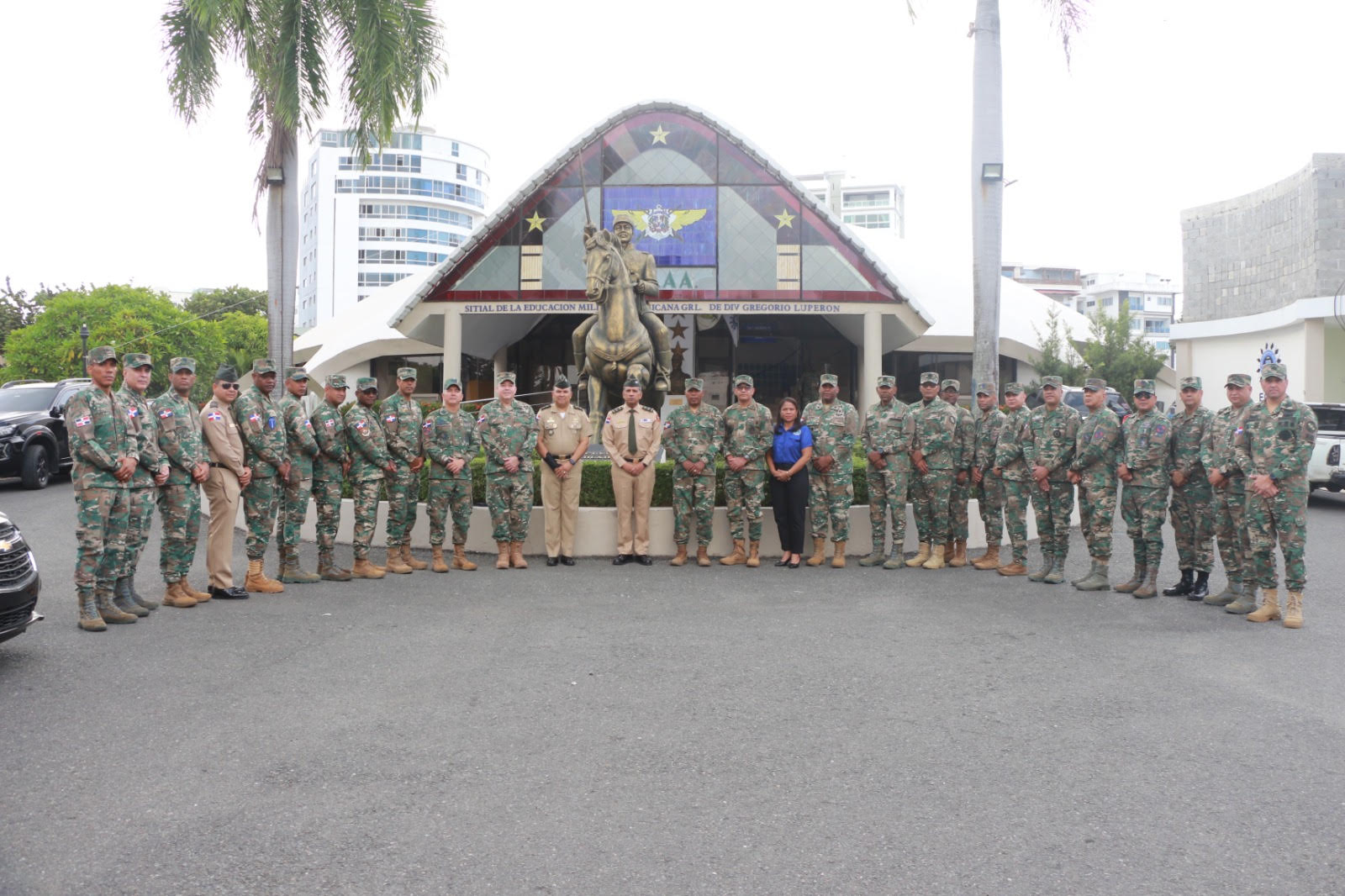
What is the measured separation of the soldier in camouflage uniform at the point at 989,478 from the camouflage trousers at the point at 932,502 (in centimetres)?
30

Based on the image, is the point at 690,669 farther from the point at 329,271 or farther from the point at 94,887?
the point at 329,271

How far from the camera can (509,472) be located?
865 cm

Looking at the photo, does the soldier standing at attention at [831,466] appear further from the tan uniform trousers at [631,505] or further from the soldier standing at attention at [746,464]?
the tan uniform trousers at [631,505]

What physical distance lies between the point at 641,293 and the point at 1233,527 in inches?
273

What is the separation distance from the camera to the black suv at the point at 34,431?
14.1 metres

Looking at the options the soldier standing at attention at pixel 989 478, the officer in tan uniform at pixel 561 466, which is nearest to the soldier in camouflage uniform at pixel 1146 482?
the soldier standing at attention at pixel 989 478

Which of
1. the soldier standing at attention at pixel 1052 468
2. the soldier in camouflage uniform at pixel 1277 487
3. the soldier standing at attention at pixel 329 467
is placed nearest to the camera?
the soldier in camouflage uniform at pixel 1277 487

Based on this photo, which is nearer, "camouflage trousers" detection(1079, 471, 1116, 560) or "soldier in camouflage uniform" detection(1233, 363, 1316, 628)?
"soldier in camouflage uniform" detection(1233, 363, 1316, 628)

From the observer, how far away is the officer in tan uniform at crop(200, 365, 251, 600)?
7223 mm

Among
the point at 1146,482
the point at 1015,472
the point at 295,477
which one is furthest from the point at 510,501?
the point at 1146,482

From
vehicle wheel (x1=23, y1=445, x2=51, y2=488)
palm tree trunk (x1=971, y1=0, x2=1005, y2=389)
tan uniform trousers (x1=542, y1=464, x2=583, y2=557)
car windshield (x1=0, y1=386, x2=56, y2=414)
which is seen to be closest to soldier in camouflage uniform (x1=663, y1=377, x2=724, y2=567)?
tan uniform trousers (x1=542, y1=464, x2=583, y2=557)

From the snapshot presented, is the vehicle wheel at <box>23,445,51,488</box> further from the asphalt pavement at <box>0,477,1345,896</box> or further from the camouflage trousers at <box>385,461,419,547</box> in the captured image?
the asphalt pavement at <box>0,477,1345,896</box>

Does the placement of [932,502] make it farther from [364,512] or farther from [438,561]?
[364,512]

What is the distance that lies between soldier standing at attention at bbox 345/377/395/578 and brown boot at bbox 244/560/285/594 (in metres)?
0.77
